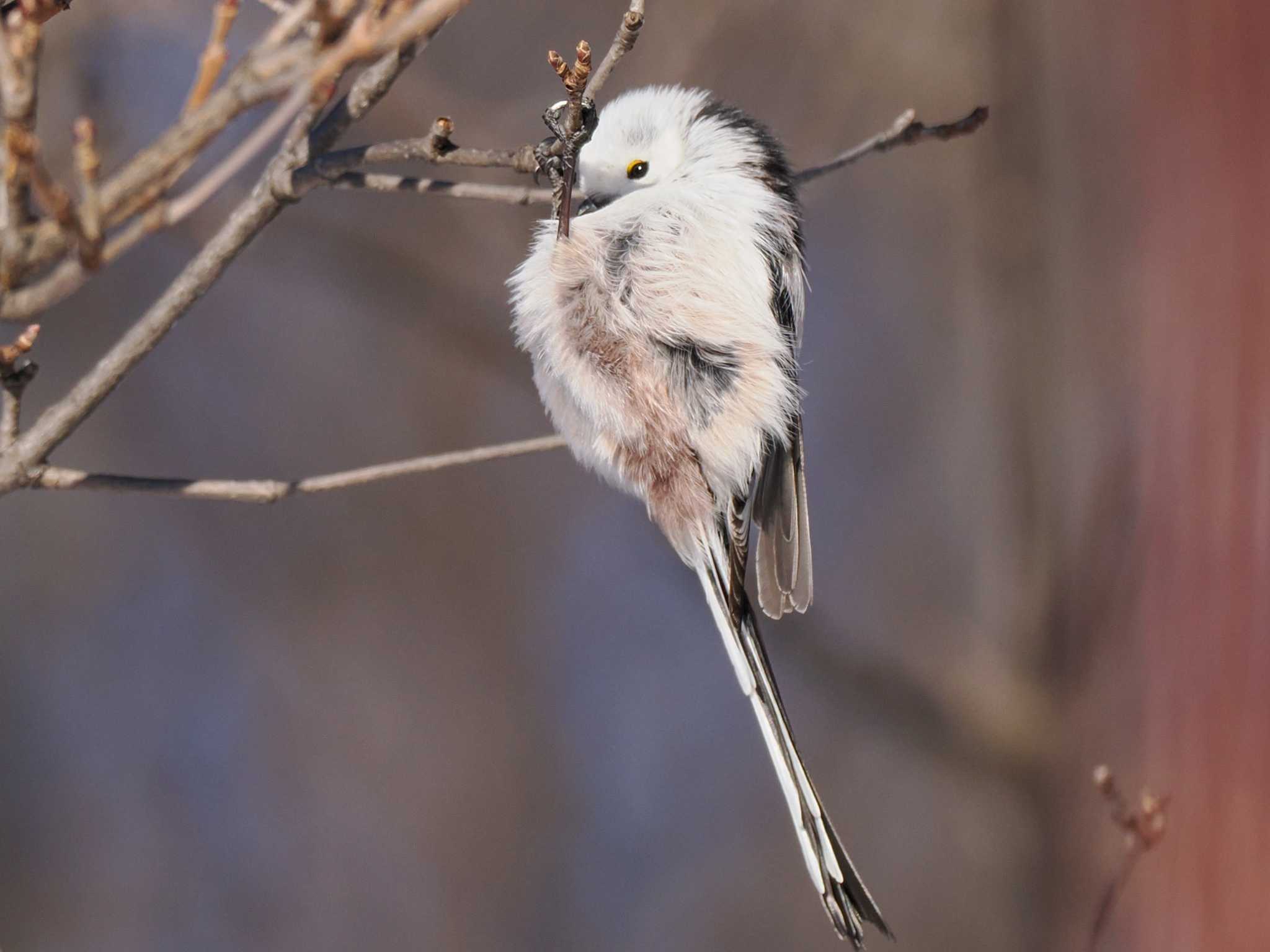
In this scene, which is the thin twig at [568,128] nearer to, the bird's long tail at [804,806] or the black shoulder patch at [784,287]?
the black shoulder patch at [784,287]

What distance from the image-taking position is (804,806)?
847mm

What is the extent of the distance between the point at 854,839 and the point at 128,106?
6.51 ft

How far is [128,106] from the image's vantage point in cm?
181

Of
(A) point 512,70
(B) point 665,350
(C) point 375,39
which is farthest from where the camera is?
(A) point 512,70

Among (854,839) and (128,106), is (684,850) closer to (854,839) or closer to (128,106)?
(854,839)

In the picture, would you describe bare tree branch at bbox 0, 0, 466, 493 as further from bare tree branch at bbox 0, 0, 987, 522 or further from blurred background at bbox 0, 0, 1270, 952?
blurred background at bbox 0, 0, 1270, 952

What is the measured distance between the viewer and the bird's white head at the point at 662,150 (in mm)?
975

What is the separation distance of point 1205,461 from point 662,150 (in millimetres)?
1162

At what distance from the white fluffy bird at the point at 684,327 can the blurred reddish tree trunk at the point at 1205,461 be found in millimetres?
988

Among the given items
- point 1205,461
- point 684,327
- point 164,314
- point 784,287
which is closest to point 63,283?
point 164,314

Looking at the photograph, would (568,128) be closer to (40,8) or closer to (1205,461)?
(40,8)

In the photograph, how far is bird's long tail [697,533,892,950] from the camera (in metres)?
0.84

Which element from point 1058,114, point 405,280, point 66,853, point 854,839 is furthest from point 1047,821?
point 66,853

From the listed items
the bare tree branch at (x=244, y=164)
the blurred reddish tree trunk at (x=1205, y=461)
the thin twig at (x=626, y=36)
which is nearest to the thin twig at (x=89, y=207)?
the bare tree branch at (x=244, y=164)
